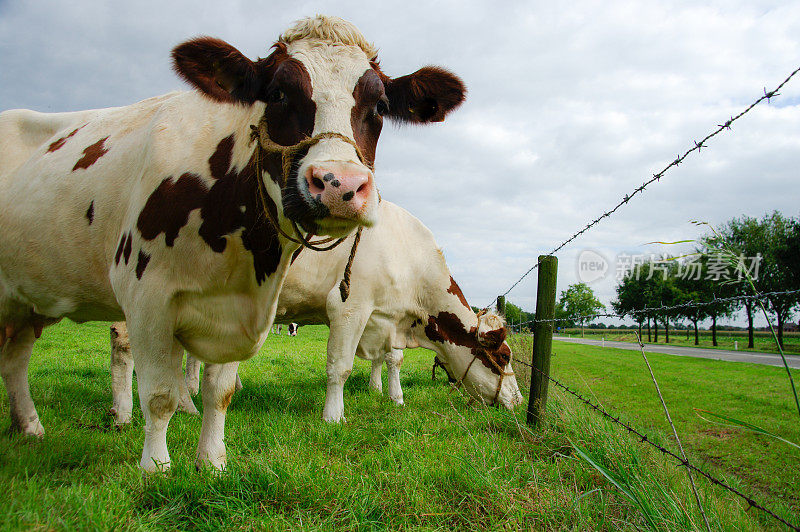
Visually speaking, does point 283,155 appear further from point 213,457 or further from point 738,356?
point 738,356

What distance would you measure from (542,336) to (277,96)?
3062 mm

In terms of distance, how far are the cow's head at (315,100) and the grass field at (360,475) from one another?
143 centimetres

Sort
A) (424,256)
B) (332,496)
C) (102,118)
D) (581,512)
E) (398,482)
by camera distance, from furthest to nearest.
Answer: (424,256) → (102,118) → (398,482) → (332,496) → (581,512)

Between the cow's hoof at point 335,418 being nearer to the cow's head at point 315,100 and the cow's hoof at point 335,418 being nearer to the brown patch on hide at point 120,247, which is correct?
the brown patch on hide at point 120,247

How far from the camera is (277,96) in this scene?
2508 mm

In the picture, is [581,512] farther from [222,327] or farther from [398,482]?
[222,327]

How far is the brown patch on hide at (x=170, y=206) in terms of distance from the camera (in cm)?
279

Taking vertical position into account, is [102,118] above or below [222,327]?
above

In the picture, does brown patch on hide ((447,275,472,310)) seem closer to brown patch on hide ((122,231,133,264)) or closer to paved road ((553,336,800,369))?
brown patch on hide ((122,231,133,264))

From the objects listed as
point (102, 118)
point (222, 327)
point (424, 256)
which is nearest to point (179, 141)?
point (222, 327)

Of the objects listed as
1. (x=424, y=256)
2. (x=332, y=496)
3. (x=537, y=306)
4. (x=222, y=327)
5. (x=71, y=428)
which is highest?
(x=424, y=256)

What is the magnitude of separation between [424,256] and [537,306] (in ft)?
7.49

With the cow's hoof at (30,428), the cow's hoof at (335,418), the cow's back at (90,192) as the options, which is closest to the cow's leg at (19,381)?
the cow's hoof at (30,428)

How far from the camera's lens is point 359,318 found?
5.62 m
